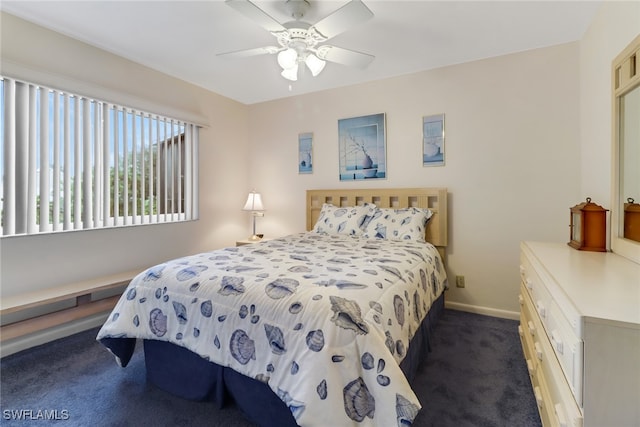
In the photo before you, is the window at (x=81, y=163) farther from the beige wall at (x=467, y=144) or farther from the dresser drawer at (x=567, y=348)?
the dresser drawer at (x=567, y=348)

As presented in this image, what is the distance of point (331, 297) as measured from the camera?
124cm

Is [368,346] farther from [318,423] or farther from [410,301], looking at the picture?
[410,301]

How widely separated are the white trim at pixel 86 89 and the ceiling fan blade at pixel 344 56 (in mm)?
1803

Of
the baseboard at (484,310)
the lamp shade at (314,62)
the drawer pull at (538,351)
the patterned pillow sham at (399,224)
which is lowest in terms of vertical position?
the baseboard at (484,310)

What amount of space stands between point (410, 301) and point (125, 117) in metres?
2.94

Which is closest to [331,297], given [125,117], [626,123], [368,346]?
[368,346]

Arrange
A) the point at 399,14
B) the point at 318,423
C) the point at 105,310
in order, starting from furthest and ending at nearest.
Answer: the point at 105,310, the point at 399,14, the point at 318,423

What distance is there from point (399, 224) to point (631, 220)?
5.01ft

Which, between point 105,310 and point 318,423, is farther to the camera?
point 105,310

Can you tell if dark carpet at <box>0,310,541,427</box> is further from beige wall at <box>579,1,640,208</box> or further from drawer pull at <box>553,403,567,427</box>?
beige wall at <box>579,1,640,208</box>

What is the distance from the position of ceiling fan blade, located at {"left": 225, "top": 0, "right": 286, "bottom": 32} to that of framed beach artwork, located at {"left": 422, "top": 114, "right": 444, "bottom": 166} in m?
1.73

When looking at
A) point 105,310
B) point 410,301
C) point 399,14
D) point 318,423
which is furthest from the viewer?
point 105,310

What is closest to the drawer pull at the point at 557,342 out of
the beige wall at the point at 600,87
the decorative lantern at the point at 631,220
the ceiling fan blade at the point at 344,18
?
the decorative lantern at the point at 631,220

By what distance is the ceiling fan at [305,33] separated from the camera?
1681mm
